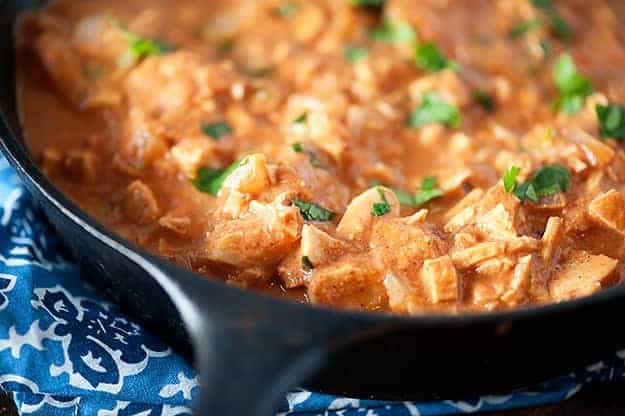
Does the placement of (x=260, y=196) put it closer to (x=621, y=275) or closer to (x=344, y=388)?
(x=344, y=388)

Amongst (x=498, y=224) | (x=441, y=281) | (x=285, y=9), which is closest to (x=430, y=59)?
(x=285, y=9)

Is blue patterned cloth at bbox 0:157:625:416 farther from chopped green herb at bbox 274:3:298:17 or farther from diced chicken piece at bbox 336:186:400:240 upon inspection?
chopped green herb at bbox 274:3:298:17

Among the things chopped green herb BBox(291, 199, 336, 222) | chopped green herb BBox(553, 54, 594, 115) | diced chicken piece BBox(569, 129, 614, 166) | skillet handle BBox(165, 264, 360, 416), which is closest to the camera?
skillet handle BBox(165, 264, 360, 416)

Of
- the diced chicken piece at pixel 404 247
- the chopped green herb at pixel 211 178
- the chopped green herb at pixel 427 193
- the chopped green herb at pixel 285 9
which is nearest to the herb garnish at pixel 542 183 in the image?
the chopped green herb at pixel 427 193

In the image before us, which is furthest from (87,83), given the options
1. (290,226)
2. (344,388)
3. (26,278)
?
(344,388)

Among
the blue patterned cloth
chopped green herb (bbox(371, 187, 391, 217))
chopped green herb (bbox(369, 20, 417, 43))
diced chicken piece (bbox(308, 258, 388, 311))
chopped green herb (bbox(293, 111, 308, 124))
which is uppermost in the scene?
chopped green herb (bbox(369, 20, 417, 43))

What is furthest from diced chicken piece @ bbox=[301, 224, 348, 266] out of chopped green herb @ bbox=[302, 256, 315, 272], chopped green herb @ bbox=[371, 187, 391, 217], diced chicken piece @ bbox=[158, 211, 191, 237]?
diced chicken piece @ bbox=[158, 211, 191, 237]

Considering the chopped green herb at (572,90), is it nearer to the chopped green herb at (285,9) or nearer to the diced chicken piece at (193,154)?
the chopped green herb at (285,9)
